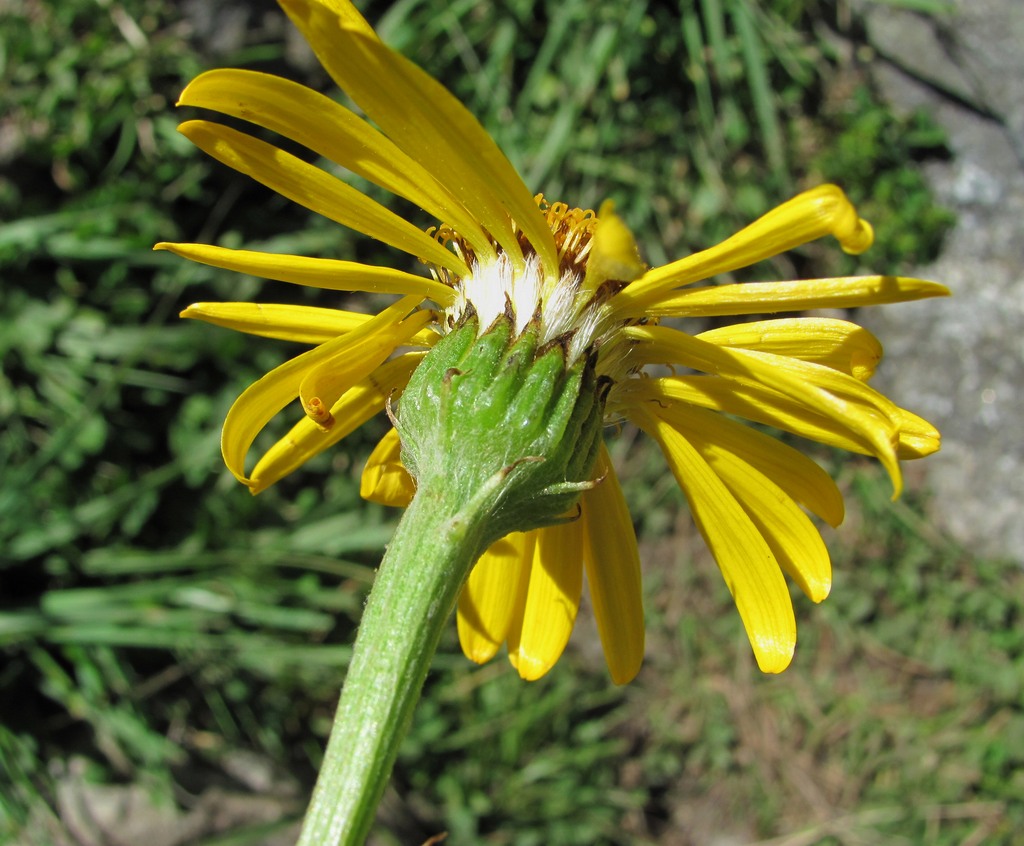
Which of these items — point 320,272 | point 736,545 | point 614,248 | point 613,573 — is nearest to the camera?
point 614,248

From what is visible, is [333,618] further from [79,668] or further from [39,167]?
[39,167]

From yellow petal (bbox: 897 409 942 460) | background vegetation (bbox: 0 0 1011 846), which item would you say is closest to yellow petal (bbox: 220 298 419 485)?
yellow petal (bbox: 897 409 942 460)

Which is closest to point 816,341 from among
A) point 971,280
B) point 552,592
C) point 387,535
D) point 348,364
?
point 552,592

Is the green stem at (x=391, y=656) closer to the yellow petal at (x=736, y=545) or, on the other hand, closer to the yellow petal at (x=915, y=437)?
the yellow petal at (x=736, y=545)

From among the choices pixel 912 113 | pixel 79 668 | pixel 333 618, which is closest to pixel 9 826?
pixel 79 668

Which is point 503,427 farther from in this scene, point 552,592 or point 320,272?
point 552,592

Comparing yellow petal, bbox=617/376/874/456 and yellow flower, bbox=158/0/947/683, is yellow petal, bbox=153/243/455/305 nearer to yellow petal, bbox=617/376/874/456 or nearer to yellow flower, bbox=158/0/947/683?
yellow flower, bbox=158/0/947/683

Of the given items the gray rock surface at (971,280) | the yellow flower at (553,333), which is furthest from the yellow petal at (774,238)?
the gray rock surface at (971,280)
